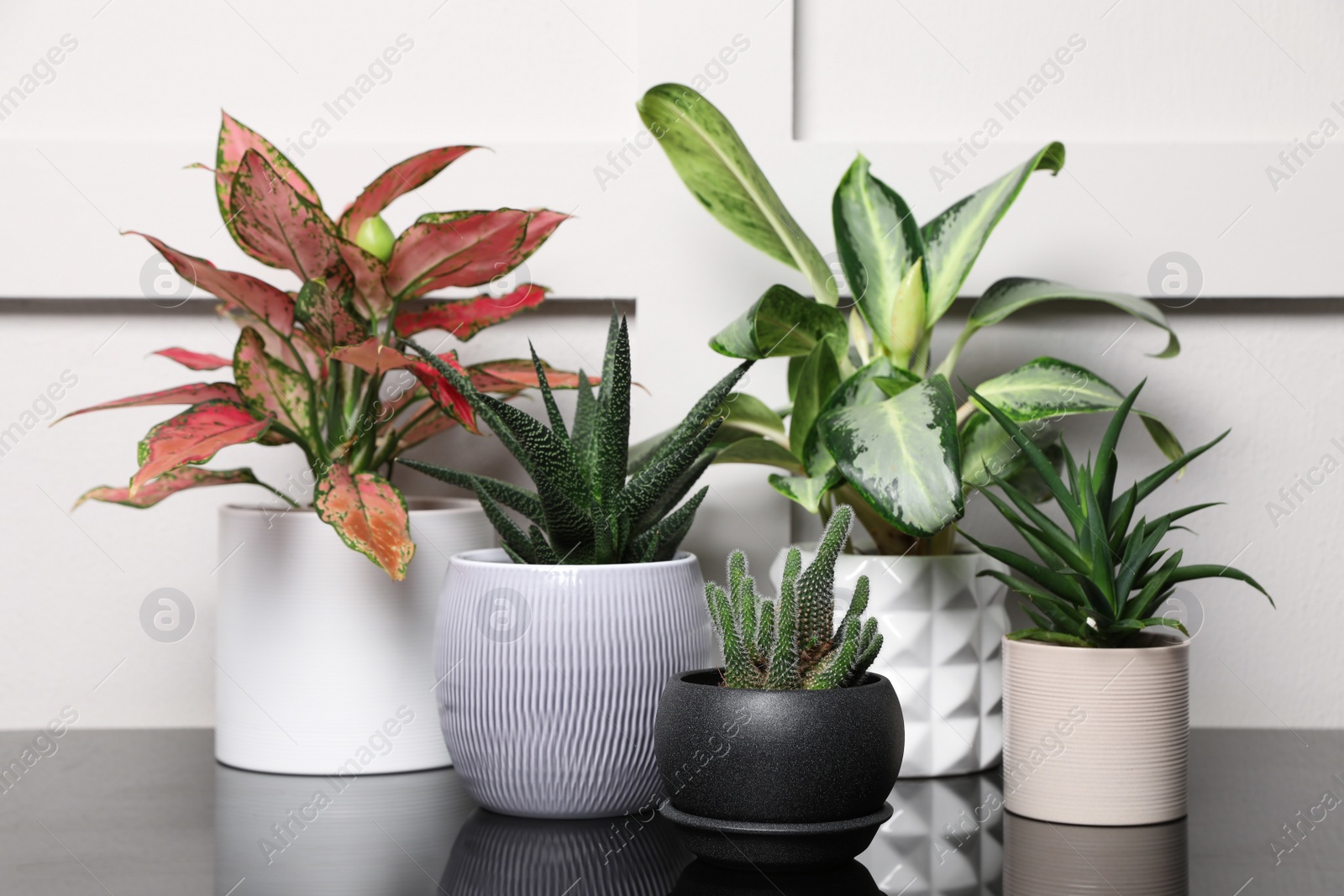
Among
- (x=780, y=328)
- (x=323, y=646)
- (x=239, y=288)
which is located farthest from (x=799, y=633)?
(x=239, y=288)

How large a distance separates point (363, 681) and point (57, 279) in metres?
0.52

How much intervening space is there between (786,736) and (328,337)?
48 cm

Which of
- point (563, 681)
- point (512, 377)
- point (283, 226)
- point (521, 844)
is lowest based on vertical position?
point (521, 844)

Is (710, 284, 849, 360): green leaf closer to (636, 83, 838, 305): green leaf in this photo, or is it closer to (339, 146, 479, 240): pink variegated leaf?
(636, 83, 838, 305): green leaf

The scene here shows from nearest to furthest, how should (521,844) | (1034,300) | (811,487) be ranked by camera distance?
1. (521,844)
2. (811,487)
3. (1034,300)

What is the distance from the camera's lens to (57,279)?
41.1 inches

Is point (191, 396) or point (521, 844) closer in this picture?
point (521, 844)

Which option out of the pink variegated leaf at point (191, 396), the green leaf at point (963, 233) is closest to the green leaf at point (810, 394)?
the green leaf at point (963, 233)

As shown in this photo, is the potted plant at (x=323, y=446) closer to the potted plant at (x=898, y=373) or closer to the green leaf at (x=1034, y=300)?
the potted plant at (x=898, y=373)

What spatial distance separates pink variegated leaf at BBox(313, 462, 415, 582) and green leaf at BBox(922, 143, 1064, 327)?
461 millimetres

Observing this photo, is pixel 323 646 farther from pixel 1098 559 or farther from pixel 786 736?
pixel 1098 559

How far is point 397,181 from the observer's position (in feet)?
2.80

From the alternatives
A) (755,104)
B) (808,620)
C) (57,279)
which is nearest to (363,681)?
(808,620)

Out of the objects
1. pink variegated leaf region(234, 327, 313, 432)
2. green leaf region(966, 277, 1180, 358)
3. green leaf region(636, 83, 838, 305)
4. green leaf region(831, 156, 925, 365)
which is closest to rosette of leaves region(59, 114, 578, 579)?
pink variegated leaf region(234, 327, 313, 432)
